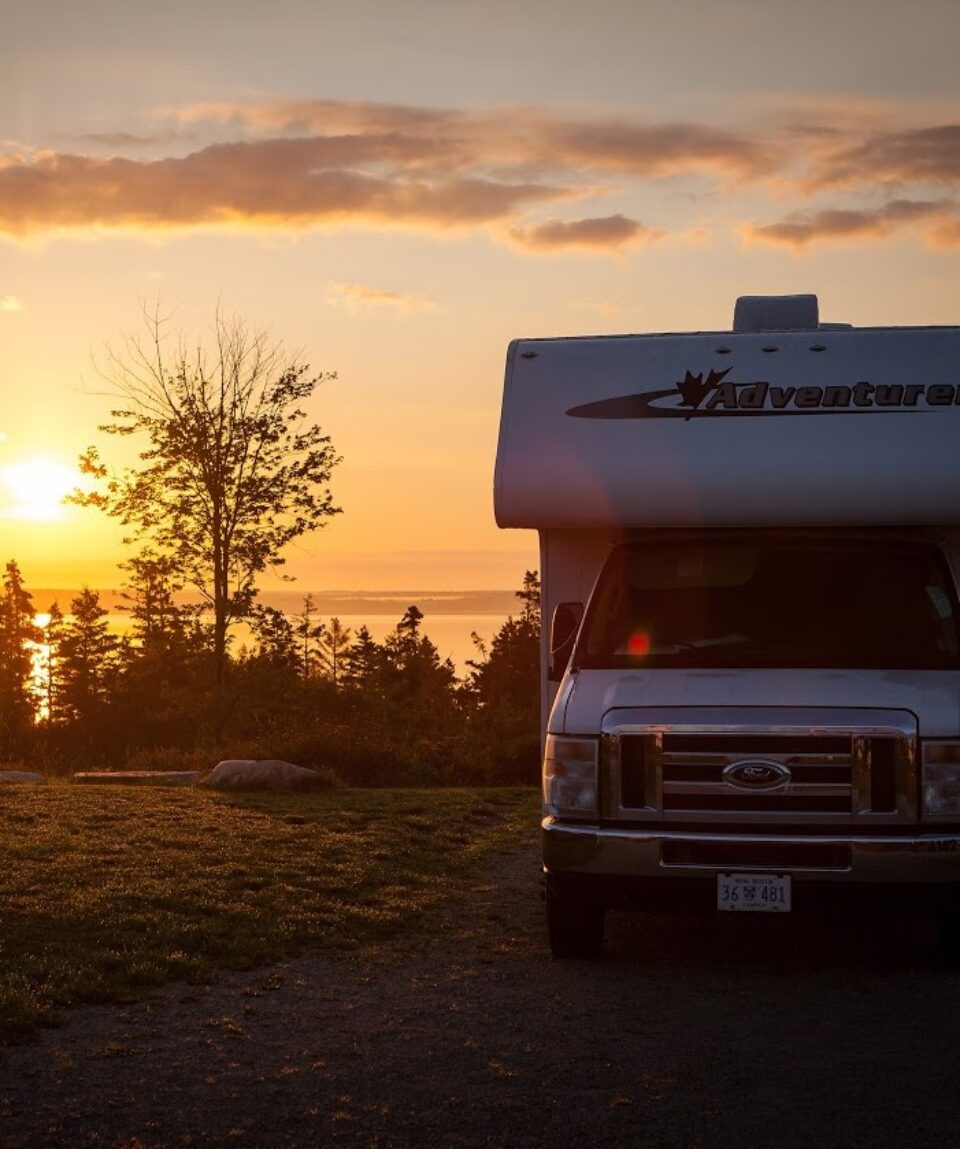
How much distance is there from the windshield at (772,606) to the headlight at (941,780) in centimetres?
79

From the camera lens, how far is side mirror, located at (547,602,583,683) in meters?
9.69

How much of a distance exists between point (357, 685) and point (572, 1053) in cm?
3663

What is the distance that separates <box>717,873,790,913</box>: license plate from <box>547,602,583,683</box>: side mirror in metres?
1.94

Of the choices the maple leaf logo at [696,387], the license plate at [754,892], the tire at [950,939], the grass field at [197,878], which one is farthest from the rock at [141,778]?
the tire at [950,939]

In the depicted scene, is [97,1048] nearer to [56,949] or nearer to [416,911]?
[56,949]

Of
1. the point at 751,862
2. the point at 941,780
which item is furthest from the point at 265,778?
the point at 941,780

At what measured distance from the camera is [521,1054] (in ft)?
22.1

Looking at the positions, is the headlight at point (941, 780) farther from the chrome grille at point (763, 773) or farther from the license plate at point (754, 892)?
the license plate at point (754, 892)

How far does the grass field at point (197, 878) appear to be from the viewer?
8500mm

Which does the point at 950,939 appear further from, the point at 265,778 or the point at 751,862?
the point at 265,778

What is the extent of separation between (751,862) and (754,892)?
16 centimetres

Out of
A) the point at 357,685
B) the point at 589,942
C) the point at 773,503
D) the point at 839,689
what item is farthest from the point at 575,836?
the point at 357,685

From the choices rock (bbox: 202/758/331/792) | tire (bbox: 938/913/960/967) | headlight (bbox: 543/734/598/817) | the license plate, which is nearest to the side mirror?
headlight (bbox: 543/734/598/817)

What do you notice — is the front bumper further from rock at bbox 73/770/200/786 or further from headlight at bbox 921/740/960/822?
rock at bbox 73/770/200/786
